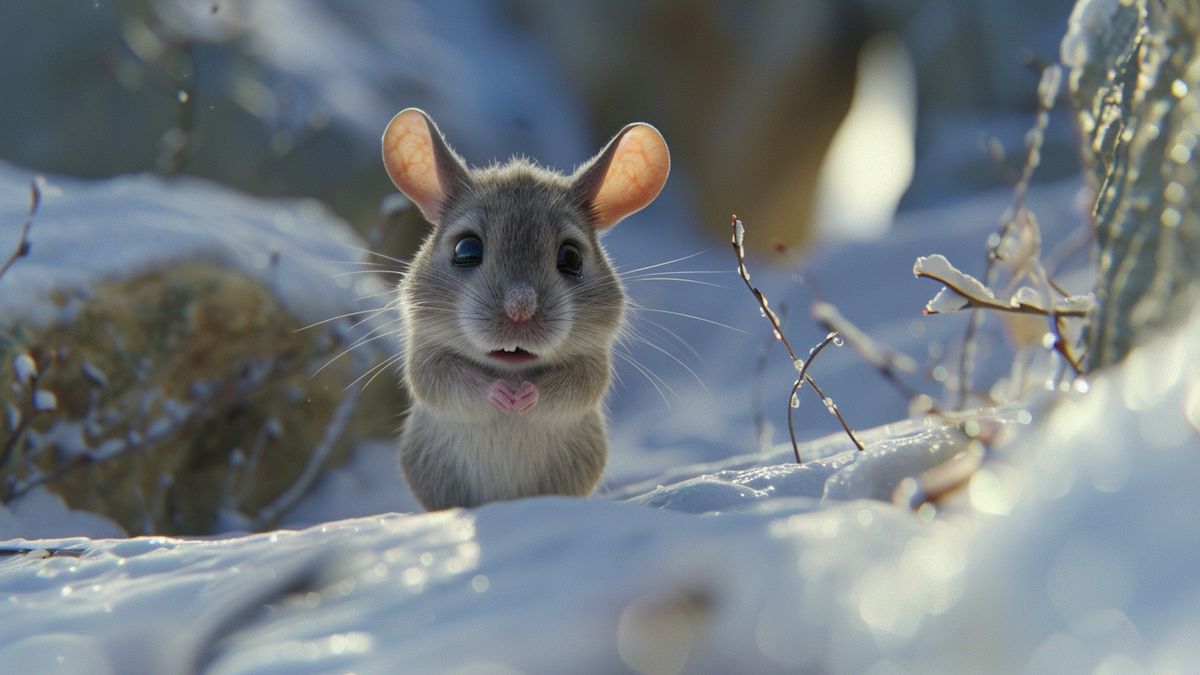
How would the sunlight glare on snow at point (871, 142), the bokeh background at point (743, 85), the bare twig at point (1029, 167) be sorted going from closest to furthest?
the bare twig at point (1029, 167)
the bokeh background at point (743, 85)
the sunlight glare on snow at point (871, 142)

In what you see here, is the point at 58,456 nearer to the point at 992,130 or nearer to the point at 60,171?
the point at 60,171

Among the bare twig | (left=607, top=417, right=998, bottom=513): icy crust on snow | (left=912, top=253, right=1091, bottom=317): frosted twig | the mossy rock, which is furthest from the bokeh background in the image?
(left=912, top=253, right=1091, bottom=317): frosted twig

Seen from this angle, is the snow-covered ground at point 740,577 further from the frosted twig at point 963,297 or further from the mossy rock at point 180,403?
the mossy rock at point 180,403

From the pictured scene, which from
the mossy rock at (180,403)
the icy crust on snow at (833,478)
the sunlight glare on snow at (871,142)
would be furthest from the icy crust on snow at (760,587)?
the sunlight glare on snow at (871,142)

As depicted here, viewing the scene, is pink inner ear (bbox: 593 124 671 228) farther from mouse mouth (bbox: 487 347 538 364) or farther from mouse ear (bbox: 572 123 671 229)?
mouse mouth (bbox: 487 347 538 364)

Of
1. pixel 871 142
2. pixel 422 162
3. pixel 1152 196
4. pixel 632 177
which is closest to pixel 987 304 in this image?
pixel 1152 196

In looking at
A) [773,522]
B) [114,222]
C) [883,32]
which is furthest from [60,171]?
[883,32]
